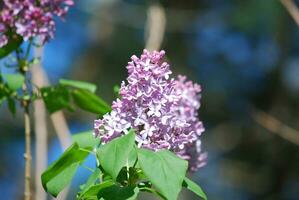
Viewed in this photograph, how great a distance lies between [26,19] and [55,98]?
23 cm

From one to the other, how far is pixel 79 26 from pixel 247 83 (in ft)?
7.19

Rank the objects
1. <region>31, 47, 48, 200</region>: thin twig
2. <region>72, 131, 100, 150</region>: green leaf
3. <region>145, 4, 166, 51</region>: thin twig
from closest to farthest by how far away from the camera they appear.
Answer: <region>72, 131, 100, 150</region>: green leaf → <region>31, 47, 48, 200</region>: thin twig → <region>145, 4, 166, 51</region>: thin twig

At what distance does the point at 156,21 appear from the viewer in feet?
8.51

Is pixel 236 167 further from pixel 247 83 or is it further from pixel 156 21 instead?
pixel 156 21

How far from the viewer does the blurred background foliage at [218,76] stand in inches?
253

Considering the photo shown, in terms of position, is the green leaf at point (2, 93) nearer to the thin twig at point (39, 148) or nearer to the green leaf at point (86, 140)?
the thin twig at point (39, 148)

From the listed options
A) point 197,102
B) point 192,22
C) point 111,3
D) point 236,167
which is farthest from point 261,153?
point 197,102

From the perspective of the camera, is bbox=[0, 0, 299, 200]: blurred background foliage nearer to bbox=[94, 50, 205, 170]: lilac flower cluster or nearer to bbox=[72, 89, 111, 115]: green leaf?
bbox=[72, 89, 111, 115]: green leaf

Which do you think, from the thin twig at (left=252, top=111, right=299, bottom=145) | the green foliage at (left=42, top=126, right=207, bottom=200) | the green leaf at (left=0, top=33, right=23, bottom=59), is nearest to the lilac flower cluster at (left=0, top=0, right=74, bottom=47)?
the green leaf at (left=0, top=33, right=23, bottom=59)

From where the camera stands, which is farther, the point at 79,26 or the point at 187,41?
the point at 79,26

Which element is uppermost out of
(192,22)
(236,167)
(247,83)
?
(192,22)

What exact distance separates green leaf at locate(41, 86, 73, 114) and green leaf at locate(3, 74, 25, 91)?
0.07m

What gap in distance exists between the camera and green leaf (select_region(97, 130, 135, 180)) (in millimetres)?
1073

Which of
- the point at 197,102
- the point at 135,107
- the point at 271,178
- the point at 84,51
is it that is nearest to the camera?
the point at 135,107
